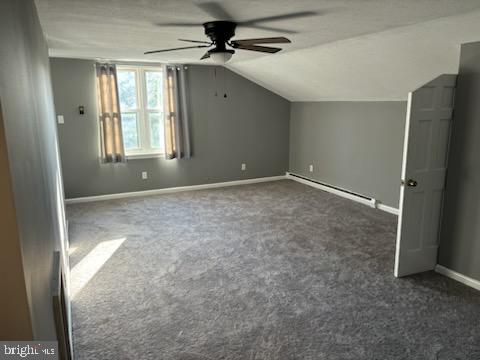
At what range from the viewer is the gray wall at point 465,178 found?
290 cm

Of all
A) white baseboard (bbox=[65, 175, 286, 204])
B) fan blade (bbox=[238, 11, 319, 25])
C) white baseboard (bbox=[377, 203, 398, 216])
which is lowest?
white baseboard (bbox=[377, 203, 398, 216])

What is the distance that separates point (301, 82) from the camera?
18.5 ft

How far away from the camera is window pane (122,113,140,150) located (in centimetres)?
588

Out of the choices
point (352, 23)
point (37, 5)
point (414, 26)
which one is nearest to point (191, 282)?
point (37, 5)

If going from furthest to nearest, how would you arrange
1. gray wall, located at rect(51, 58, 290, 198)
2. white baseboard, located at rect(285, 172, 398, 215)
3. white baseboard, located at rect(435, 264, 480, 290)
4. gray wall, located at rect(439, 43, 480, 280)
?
gray wall, located at rect(51, 58, 290, 198) → white baseboard, located at rect(285, 172, 398, 215) → white baseboard, located at rect(435, 264, 480, 290) → gray wall, located at rect(439, 43, 480, 280)

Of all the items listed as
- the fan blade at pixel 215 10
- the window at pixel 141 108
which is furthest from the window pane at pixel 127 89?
the fan blade at pixel 215 10

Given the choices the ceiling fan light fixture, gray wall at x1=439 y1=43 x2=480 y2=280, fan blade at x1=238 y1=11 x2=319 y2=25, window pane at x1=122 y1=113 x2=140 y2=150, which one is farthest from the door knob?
window pane at x1=122 y1=113 x2=140 y2=150

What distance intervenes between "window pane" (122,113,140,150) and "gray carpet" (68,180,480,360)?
1.56 meters

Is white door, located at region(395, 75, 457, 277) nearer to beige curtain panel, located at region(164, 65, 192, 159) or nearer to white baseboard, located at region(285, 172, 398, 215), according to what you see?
white baseboard, located at region(285, 172, 398, 215)

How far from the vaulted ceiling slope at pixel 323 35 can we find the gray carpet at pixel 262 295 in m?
1.94

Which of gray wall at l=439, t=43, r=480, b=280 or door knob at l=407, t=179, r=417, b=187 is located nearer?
gray wall at l=439, t=43, r=480, b=280

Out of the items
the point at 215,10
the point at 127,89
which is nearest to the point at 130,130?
the point at 127,89

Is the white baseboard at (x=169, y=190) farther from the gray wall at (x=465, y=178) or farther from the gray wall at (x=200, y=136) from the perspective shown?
the gray wall at (x=465, y=178)

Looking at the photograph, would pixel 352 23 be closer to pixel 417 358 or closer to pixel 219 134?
pixel 417 358
